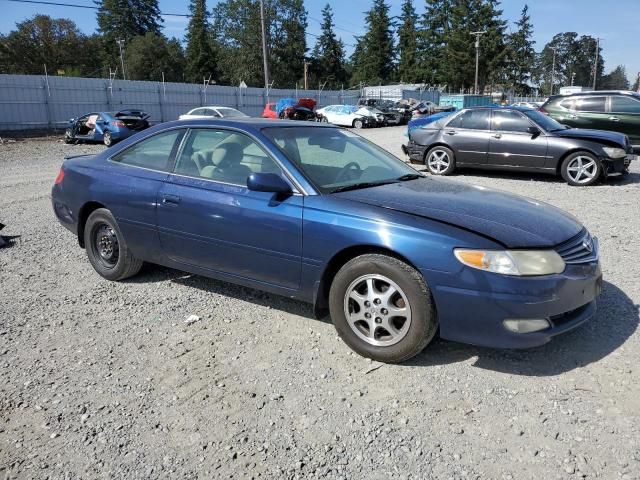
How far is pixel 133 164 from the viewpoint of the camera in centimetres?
464

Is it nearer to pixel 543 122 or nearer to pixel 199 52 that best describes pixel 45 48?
pixel 199 52

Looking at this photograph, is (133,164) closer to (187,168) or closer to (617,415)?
(187,168)

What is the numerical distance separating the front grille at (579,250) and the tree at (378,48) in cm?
9518

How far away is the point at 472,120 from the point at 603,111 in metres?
4.70

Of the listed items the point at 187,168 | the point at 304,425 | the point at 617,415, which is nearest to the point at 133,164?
the point at 187,168

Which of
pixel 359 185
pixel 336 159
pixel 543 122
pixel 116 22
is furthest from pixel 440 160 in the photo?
pixel 116 22

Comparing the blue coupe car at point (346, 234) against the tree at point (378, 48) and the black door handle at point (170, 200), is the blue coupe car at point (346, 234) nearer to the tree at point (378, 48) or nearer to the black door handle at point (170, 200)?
the black door handle at point (170, 200)

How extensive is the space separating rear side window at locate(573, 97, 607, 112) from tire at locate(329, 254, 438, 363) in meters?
12.4

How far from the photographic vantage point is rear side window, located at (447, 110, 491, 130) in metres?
10.8

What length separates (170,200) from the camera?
416cm

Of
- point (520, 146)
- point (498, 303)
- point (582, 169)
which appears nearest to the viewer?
point (498, 303)

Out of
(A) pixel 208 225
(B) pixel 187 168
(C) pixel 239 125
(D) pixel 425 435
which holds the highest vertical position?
(C) pixel 239 125

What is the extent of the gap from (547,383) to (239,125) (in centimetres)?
280

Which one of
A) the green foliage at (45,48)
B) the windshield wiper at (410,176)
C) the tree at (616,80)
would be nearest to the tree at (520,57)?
the tree at (616,80)
